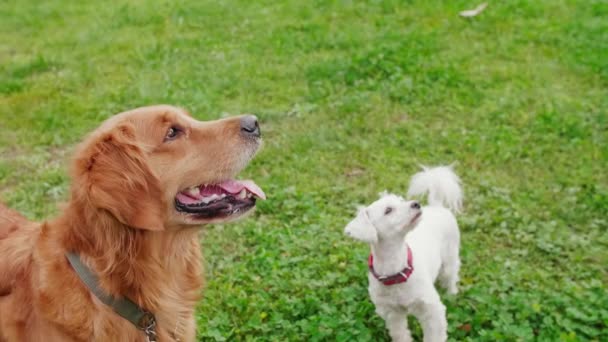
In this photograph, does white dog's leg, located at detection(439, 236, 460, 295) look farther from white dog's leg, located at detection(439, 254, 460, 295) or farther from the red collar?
the red collar

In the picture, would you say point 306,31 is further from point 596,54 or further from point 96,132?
point 96,132

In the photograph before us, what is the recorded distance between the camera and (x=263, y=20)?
867 centimetres

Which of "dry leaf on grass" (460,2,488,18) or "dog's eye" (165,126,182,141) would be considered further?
"dry leaf on grass" (460,2,488,18)

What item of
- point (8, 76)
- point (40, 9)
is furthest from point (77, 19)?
point (8, 76)

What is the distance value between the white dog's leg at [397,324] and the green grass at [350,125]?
17cm

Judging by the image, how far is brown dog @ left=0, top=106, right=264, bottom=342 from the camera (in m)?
2.47

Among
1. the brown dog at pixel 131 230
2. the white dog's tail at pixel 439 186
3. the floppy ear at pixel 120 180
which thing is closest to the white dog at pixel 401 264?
the white dog's tail at pixel 439 186

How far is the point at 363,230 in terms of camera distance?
348cm

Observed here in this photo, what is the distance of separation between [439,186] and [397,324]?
3.08 ft

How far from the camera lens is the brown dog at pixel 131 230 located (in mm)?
2471

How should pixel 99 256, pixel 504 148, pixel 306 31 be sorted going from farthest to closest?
pixel 306 31 < pixel 504 148 < pixel 99 256

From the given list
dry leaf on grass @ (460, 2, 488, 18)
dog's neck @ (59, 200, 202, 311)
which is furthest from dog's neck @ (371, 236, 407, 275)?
dry leaf on grass @ (460, 2, 488, 18)

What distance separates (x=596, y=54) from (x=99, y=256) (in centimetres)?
606

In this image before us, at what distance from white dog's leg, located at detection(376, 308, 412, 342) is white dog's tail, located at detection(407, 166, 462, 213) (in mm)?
855
